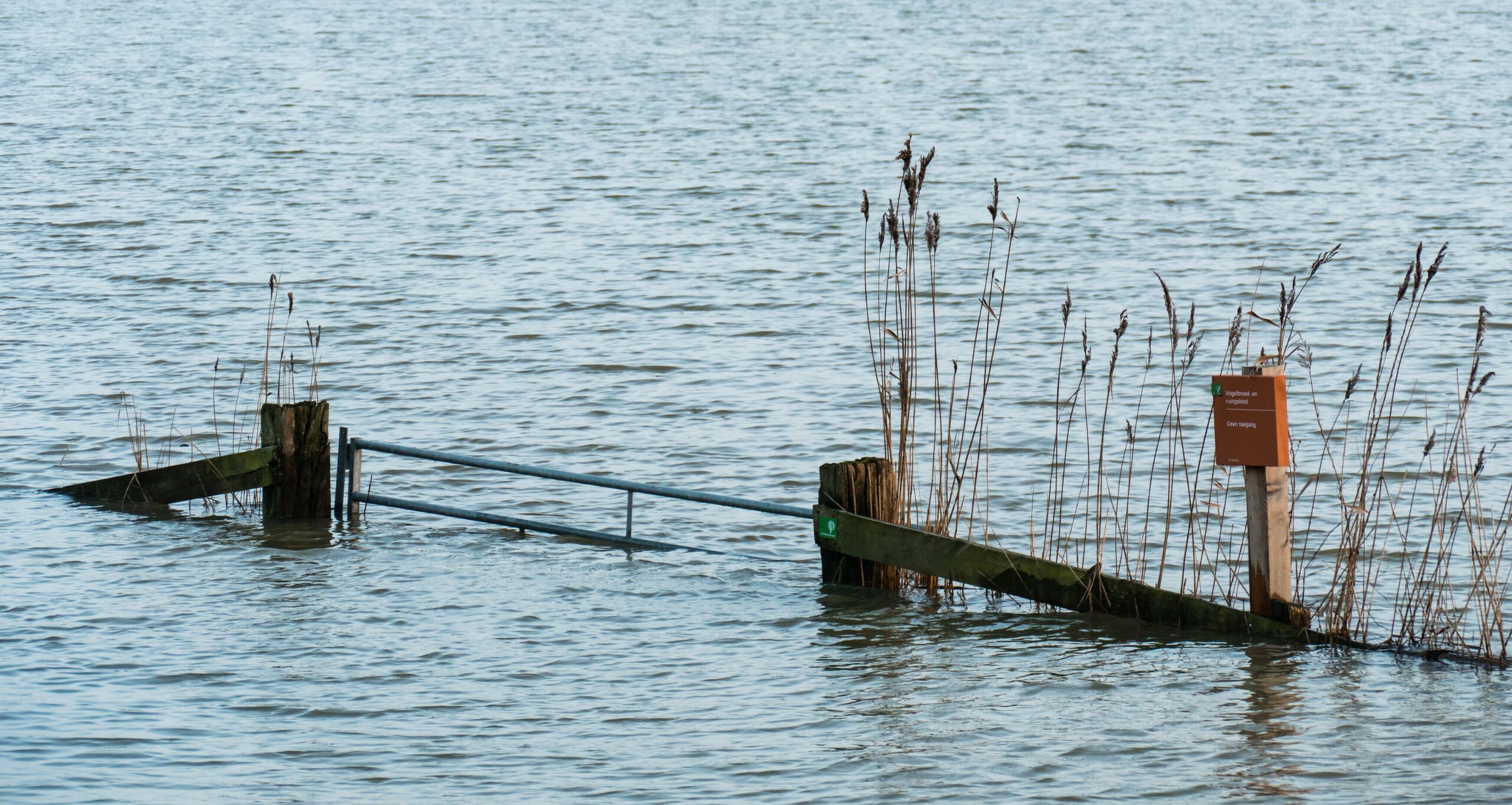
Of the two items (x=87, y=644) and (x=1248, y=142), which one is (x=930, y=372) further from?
(x=1248, y=142)

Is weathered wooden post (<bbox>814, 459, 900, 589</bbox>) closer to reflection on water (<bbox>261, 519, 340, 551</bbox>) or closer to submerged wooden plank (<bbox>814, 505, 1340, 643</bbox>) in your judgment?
submerged wooden plank (<bbox>814, 505, 1340, 643</bbox>)

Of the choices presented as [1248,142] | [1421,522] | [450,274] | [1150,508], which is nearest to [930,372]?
[1150,508]

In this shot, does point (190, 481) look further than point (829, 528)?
Yes

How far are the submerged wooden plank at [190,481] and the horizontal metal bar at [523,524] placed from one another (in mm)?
571

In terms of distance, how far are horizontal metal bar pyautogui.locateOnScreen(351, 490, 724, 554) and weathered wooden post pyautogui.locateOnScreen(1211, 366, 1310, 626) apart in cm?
332

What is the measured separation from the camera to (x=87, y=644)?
830cm

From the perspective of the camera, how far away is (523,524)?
415 inches

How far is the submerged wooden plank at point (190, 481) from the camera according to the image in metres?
10.8

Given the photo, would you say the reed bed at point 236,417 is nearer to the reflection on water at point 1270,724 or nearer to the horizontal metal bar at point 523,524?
the horizontal metal bar at point 523,524

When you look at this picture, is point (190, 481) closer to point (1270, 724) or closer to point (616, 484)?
point (616, 484)

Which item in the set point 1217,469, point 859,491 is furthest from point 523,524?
point 1217,469

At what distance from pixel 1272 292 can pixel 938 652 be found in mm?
12629

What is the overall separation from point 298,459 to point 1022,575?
14.7ft

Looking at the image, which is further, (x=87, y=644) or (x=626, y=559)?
(x=626, y=559)
